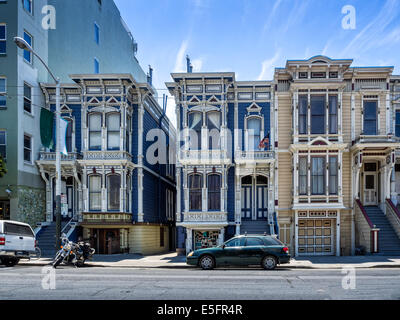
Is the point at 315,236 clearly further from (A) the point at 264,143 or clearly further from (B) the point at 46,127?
(B) the point at 46,127

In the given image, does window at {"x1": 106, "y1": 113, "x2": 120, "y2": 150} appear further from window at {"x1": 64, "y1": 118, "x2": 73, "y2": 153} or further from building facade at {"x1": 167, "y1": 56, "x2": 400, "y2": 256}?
building facade at {"x1": 167, "y1": 56, "x2": 400, "y2": 256}

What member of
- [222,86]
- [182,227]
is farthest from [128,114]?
[182,227]

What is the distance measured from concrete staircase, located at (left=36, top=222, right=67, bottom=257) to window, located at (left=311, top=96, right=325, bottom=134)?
55.3ft

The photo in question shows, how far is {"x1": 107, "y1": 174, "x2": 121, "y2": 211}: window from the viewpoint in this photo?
25109mm

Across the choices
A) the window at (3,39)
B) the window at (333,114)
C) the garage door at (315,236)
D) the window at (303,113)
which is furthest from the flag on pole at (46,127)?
the window at (333,114)

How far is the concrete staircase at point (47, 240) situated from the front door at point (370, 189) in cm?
1932

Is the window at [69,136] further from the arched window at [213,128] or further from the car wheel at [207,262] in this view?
the car wheel at [207,262]

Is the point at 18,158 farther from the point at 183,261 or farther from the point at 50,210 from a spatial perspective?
the point at 183,261

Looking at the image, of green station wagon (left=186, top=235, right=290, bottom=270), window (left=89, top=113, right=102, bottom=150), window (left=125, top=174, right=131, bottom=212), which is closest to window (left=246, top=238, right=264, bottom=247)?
green station wagon (left=186, top=235, right=290, bottom=270)

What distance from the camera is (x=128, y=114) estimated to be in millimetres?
25781

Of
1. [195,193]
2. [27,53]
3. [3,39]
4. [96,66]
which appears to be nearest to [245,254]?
[195,193]

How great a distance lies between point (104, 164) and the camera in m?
25.0

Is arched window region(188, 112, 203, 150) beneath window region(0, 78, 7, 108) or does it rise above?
beneath

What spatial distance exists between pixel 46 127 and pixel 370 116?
62.8 feet
